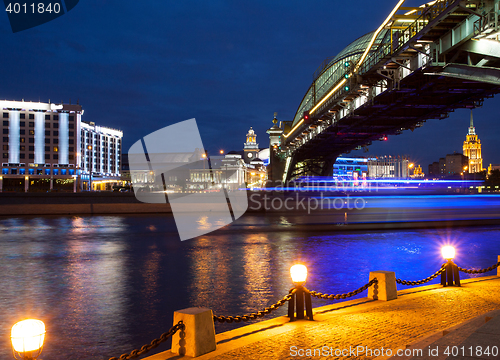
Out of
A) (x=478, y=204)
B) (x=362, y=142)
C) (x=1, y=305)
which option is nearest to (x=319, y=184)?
(x=362, y=142)

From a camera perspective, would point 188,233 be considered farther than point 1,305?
Yes

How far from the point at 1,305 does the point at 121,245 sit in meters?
9.16

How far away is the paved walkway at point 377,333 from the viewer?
4.93m

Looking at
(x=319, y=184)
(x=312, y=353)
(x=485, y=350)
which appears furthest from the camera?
(x=319, y=184)

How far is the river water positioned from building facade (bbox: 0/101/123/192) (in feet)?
342

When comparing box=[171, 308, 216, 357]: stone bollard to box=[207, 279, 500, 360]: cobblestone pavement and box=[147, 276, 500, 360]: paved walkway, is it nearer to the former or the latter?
box=[147, 276, 500, 360]: paved walkway

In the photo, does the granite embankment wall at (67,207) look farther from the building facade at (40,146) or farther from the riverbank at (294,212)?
the building facade at (40,146)

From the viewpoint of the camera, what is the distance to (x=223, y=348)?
17.4 ft

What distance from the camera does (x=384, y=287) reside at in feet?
25.9

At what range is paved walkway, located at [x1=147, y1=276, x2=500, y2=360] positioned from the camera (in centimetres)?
493

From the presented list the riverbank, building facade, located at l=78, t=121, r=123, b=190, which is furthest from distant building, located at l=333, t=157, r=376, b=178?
the riverbank

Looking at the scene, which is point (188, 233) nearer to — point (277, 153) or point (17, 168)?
point (277, 153)

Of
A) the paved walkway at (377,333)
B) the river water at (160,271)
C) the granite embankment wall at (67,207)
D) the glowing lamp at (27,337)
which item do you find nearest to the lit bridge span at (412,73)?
the river water at (160,271)

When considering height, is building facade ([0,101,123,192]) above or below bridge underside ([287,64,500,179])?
above
